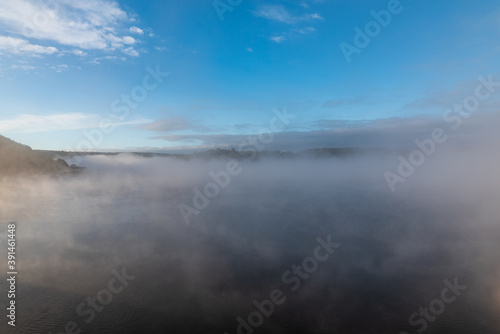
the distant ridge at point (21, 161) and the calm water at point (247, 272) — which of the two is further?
the distant ridge at point (21, 161)

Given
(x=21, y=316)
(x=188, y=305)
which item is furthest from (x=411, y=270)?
(x=21, y=316)

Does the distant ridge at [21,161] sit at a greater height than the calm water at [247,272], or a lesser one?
greater

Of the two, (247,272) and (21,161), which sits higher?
(21,161)

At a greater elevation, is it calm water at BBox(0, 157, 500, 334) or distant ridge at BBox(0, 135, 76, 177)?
distant ridge at BBox(0, 135, 76, 177)

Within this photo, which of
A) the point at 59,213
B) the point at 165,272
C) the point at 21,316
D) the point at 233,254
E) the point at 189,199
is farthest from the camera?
the point at 189,199

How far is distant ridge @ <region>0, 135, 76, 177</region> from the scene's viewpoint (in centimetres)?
6862

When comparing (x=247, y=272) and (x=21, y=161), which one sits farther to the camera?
(x=21, y=161)

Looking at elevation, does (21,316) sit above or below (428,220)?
below

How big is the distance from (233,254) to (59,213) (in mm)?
32959

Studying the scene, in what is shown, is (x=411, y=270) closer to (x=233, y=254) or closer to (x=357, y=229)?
(x=357, y=229)

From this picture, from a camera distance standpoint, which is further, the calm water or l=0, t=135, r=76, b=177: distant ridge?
l=0, t=135, r=76, b=177: distant ridge

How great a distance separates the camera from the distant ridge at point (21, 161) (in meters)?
68.6

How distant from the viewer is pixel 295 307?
16094 mm

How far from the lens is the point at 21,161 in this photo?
72.9 meters
